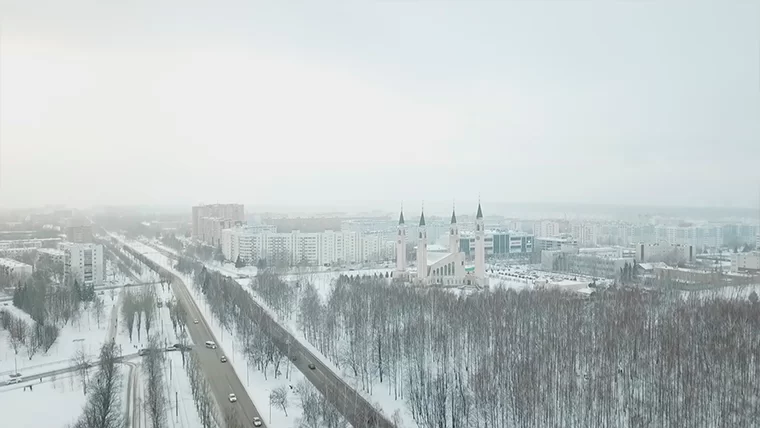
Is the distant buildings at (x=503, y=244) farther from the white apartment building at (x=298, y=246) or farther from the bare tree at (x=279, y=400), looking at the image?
the bare tree at (x=279, y=400)

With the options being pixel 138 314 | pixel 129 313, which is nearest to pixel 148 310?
pixel 138 314

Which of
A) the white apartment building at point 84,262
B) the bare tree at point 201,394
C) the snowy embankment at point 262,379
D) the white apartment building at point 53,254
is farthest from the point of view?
the white apartment building at point 84,262

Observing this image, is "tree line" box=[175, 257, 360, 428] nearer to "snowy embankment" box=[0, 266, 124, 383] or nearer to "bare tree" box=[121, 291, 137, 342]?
"bare tree" box=[121, 291, 137, 342]

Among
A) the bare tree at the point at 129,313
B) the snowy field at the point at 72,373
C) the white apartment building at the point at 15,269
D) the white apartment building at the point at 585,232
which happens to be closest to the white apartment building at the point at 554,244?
the white apartment building at the point at 585,232

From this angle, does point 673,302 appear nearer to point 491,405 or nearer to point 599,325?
point 599,325

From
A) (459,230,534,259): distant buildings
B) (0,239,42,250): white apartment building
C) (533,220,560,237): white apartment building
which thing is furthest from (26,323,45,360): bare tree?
(533,220,560,237): white apartment building

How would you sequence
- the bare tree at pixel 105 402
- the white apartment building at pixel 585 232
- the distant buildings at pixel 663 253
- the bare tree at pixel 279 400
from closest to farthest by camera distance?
the bare tree at pixel 105 402 → the bare tree at pixel 279 400 → the distant buildings at pixel 663 253 → the white apartment building at pixel 585 232

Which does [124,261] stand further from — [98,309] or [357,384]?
[357,384]

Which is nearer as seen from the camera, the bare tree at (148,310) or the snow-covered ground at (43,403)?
the snow-covered ground at (43,403)
